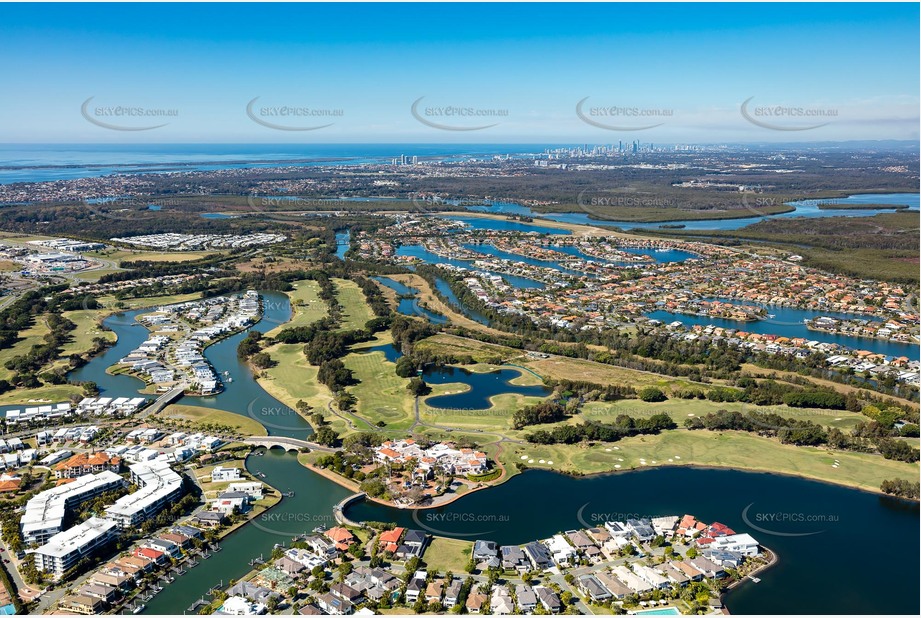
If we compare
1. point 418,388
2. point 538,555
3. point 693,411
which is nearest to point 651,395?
point 693,411

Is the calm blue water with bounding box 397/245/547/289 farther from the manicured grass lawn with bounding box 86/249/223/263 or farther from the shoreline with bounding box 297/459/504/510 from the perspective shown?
the shoreline with bounding box 297/459/504/510

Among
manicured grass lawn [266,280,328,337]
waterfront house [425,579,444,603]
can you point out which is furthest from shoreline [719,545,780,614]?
manicured grass lawn [266,280,328,337]

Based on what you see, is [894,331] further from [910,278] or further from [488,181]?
[488,181]

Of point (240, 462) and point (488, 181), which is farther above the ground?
point (488, 181)

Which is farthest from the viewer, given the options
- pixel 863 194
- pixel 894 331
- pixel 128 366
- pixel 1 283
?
pixel 863 194

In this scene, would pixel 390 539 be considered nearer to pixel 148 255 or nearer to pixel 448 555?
pixel 448 555

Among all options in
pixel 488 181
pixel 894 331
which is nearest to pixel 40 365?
pixel 894 331
